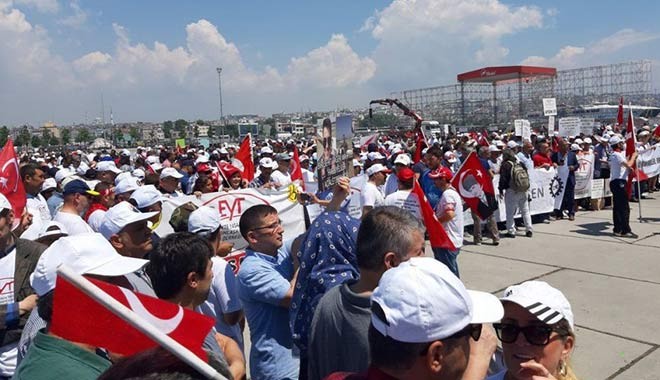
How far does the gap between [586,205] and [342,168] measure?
1101 cm

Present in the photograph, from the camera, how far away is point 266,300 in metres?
3.37

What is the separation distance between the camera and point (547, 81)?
73.7 m

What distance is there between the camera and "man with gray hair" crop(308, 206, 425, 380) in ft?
8.31

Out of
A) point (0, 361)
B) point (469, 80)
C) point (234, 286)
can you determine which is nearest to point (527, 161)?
point (234, 286)

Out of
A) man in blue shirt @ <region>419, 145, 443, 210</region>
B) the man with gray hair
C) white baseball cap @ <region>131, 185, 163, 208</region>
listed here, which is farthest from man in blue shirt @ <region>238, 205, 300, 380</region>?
man in blue shirt @ <region>419, 145, 443, 210</region>

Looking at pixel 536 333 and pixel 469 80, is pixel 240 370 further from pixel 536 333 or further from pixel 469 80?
pixel 469 80

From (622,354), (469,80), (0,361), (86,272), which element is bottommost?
(622,354)

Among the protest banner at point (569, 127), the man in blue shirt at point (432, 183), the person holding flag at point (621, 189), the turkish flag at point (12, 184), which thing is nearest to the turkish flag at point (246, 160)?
the man in blue shirt at point (432, 183)

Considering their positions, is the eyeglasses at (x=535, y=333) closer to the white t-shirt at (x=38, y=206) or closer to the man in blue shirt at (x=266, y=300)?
the man in blue shirt at (x=266, y=300)

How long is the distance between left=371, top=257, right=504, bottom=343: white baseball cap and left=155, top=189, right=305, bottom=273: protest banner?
5913mm

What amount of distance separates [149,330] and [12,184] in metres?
5.18

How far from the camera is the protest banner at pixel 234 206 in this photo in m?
7.91

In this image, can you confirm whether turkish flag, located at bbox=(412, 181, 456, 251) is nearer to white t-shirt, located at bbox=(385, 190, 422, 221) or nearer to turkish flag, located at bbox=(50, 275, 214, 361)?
white t-shirt, located at bbox=(385, 190, 422, 221)

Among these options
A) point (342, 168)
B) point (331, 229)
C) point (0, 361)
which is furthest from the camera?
point (342, 168)
